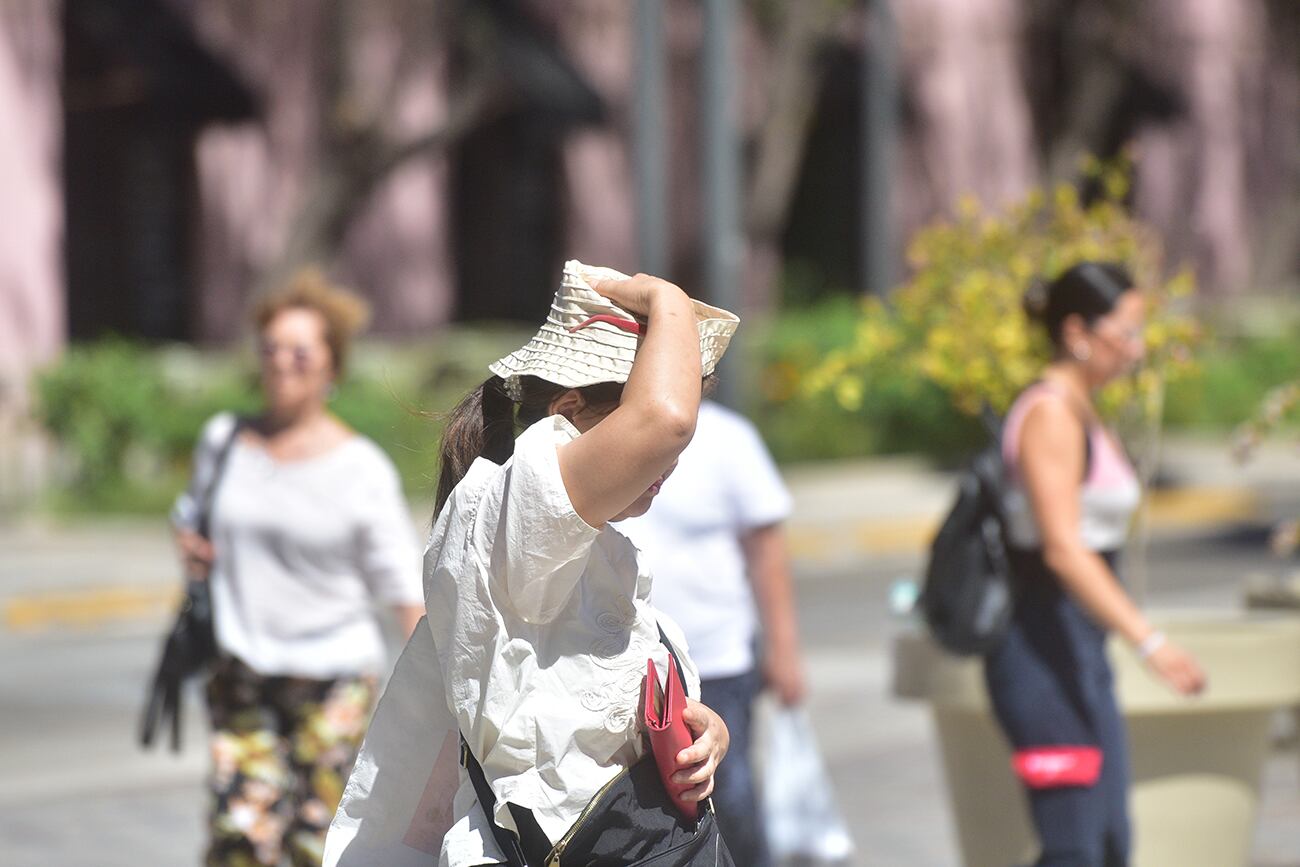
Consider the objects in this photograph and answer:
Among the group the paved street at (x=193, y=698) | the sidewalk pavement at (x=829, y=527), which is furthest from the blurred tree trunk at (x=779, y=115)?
the paved street at (x=193, y=698)

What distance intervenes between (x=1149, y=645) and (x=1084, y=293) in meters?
0.86

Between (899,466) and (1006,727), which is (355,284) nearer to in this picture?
(899,466)

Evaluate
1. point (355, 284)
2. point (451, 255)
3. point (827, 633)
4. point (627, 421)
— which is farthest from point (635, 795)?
point (451, 255)

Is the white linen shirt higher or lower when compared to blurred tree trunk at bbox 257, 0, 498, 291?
Answer: higher

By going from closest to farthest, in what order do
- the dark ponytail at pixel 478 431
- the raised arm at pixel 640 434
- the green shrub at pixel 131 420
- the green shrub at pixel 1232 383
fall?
the raised arm at pixel 640 434, the dark ponytail at pixel 478 431, the green shrub at pixel 131 420, the green shrub at pixel 1232 383

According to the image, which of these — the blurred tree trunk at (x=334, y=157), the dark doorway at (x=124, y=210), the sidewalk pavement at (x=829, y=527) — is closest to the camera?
the sidewalk pavement at (x=829, y=527)

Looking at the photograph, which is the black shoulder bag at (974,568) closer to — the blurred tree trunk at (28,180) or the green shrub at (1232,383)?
the blurred tree trunk at (28,180)

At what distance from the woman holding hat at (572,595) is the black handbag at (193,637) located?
254cm

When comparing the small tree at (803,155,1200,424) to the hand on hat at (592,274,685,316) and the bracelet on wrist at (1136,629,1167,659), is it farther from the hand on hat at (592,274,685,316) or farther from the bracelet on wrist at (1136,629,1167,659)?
the hand on hat at (592,274,685,316)

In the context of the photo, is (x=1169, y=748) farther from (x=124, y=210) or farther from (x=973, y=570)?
(x=124, y=210)

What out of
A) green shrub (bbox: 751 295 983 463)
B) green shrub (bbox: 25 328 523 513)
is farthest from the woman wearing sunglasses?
green shrub (bbox: 751 295 983 463)

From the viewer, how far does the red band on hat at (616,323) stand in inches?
111

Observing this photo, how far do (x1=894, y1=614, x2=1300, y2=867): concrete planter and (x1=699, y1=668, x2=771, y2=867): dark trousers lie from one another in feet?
1.65

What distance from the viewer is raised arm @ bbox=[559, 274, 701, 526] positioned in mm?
2664
